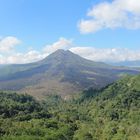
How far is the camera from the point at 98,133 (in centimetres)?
12738

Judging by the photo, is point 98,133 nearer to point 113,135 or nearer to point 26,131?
point 113,135

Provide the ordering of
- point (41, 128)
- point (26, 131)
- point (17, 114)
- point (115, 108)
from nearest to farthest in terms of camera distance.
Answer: point (26, 131), point (41, 128), point (17, 114), point (115, 108)

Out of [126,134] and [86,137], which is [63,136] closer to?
[86,137]

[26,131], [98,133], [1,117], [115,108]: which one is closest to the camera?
[26,131]

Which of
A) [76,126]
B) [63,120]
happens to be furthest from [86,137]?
[63,120]

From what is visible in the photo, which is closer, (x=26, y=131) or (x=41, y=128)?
(x=26, y=131)

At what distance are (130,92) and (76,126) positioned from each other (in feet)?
233

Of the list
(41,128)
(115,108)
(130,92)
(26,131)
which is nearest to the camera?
(26,131)

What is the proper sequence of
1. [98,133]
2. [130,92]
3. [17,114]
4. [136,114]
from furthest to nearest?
[130,92] < [136,114] < [17,114] < [98,133]

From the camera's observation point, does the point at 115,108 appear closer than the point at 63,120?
No

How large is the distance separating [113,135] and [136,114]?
4586 centimetres

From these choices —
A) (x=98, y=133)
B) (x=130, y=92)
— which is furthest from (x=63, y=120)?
(x=130, y=92)

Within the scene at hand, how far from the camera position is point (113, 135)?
122 m

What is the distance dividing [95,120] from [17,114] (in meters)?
38.9
